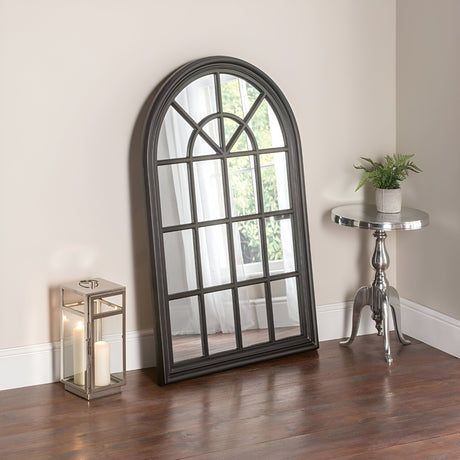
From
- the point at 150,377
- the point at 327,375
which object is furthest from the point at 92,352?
the point at 327,375

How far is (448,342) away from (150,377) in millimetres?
1495

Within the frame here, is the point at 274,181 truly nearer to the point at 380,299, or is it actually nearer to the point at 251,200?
the point at 251,200

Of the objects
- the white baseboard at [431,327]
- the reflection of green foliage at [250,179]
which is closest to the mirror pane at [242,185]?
the reflection of green foliage at [250,179]

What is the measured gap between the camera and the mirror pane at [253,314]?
3557mm

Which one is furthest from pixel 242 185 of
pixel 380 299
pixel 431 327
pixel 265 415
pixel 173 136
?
pixel 431 327

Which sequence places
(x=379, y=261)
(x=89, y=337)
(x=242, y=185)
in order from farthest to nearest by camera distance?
(x=379, y=261)
(x=242, y=185)
(x=89, y=337)

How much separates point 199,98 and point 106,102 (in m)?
0.43

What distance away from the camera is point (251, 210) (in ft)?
11.7

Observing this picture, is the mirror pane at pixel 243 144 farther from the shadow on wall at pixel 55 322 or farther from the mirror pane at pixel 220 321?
the shadow on wall at pixel 55 322

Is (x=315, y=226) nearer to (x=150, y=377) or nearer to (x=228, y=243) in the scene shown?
(x=228, y=243)

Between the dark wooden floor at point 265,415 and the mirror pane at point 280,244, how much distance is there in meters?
0.47

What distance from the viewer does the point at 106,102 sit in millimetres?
3320

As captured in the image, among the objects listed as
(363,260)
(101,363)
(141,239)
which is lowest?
(101,363)

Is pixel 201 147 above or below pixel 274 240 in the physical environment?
above
